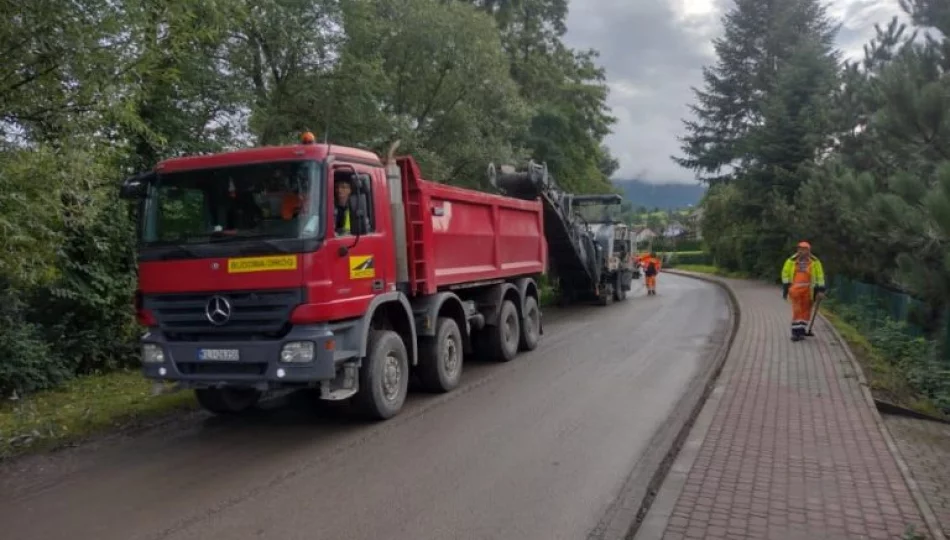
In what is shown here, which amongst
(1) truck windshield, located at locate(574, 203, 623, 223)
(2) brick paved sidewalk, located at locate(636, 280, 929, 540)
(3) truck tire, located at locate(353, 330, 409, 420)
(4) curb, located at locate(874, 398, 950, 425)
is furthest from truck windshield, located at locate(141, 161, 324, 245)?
(1) truck windshield, located at locate(574, 203, 623, 223)

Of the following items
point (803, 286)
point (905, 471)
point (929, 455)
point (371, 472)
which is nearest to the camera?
point (905, 471)

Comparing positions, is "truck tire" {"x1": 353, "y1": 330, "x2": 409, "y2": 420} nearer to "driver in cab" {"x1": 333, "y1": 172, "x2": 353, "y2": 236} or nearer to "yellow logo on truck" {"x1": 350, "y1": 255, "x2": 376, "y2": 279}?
"yellow logo on truck" {"x1": 350, "y1": 255, "x2": 376, "y2": 279}

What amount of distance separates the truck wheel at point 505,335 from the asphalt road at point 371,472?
1.53 meters

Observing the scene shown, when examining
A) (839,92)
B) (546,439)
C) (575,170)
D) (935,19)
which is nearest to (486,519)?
(546,439)

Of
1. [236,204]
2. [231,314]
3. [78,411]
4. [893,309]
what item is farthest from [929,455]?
[78,411]

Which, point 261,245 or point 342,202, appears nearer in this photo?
point 261,245

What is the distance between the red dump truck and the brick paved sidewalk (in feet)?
10.3

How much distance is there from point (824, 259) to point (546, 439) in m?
17.4

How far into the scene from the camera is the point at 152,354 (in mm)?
7160

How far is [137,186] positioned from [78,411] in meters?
2.76

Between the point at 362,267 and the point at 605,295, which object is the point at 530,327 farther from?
the point at 605,295

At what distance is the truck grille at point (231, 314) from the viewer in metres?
6.69

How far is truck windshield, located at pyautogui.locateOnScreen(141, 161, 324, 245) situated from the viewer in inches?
269

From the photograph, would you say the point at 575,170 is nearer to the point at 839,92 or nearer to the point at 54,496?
the point at 839,92
